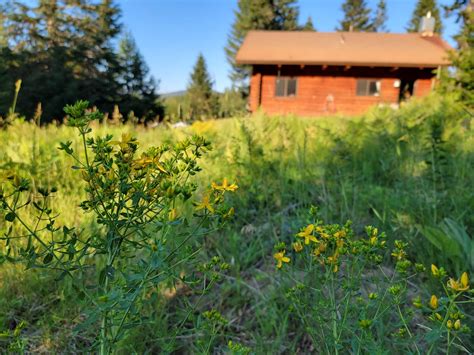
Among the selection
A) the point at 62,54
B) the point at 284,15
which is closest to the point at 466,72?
the point at 62,54

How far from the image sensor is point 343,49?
17.2 meters

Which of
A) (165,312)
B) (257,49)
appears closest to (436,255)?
(165,312)

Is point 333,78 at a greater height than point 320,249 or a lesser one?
greater

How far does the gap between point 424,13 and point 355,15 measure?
818 centimetres

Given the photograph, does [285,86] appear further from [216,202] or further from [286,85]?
[216,202]

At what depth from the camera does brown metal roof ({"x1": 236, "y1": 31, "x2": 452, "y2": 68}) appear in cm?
1592

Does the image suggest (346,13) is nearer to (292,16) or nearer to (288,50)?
(292,16)

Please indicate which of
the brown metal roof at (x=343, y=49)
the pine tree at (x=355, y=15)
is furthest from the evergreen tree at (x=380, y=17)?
the brown metal roof at (x=343, y=49)

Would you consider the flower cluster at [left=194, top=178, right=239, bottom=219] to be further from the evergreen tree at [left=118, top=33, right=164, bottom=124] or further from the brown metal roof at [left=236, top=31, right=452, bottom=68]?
the evergreen tree at [left=118, top=33, right=164, bottom=124]

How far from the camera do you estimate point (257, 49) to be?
54.6 ft

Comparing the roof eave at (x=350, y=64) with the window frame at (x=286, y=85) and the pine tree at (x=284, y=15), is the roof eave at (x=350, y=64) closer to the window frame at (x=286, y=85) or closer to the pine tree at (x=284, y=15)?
the window frame at (x=286, y=85)

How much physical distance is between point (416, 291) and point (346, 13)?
159 ft

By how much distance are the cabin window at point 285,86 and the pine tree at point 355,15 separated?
1233 inches

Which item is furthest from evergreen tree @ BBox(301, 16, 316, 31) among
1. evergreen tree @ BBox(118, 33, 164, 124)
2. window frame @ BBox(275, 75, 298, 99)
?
window frame @ BBox(275, 75, 298, 99)
